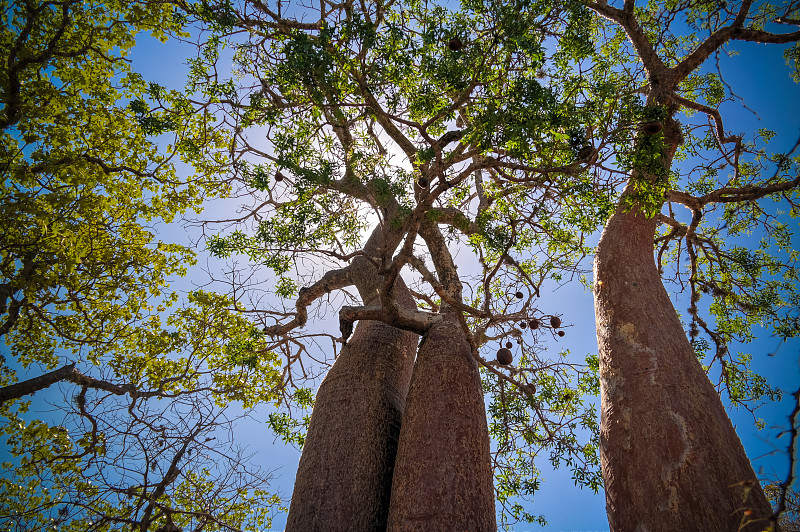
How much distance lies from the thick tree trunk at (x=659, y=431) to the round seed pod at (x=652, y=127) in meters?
1.11

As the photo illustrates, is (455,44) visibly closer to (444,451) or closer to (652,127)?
(652,127)

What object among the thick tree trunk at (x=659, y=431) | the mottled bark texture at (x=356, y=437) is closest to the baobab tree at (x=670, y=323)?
the thick tree trunk at (x=659, y=431)

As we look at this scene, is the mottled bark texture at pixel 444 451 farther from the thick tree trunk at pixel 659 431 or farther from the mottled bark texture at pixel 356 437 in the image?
the thick tree trunk at pixel 659 431

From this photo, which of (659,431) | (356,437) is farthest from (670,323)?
(356,437)

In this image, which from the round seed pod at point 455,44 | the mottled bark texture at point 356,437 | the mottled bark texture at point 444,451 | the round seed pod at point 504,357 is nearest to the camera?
the mottled bark texture at point 444,451

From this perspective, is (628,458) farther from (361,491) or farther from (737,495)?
(361,491)

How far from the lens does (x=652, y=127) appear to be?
3.12 metres

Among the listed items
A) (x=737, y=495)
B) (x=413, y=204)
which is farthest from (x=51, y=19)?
(x=737, y=495)

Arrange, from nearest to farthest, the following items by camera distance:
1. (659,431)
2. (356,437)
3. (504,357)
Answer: (659,431), (356,437), (504,357)

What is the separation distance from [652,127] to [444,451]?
288 centimetres

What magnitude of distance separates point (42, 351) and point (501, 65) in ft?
21.6

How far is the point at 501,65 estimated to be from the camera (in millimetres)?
3734

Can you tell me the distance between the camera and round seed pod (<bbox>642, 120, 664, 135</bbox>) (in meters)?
3.10

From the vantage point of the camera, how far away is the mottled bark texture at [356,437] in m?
2.68
